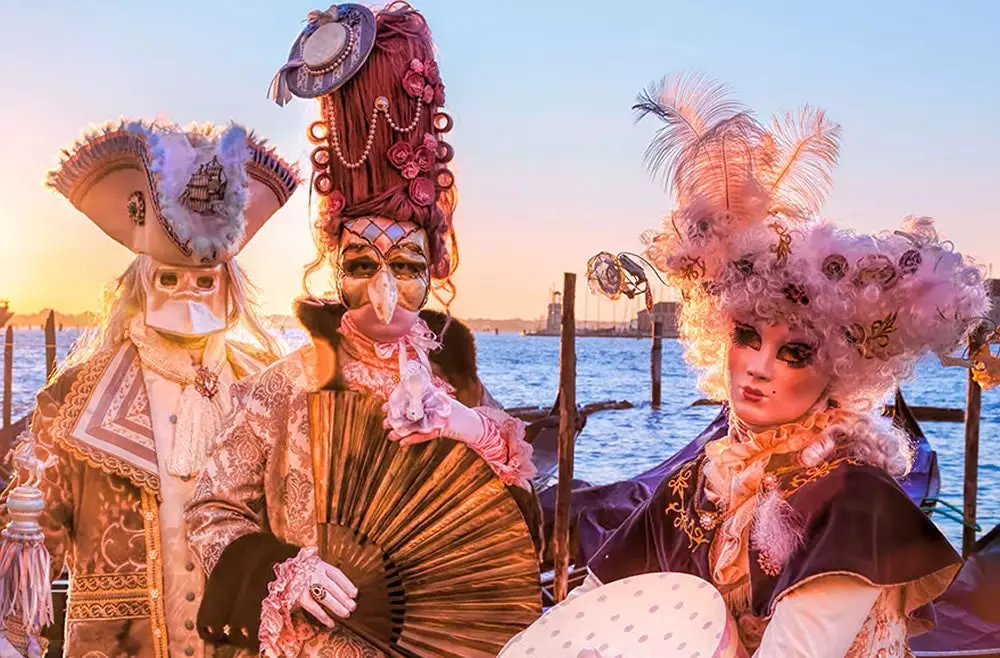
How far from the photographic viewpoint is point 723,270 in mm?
2430

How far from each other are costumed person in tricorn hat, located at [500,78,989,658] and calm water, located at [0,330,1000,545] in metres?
0.21

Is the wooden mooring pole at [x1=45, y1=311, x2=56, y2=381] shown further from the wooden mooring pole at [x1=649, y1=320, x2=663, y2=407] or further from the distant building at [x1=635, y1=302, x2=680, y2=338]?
the distant building at [x1=635, y1=302, x2=680, y2=338]

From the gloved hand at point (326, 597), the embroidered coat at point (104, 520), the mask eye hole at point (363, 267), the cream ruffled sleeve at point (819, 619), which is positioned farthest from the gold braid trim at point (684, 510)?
the embroidered coat at point (104, 520)

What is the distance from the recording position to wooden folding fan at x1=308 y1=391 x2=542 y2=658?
2564 mm

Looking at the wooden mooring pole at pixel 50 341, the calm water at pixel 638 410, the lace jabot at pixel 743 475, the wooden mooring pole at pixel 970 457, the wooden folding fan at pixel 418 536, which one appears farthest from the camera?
the calm water at pixel 638 410

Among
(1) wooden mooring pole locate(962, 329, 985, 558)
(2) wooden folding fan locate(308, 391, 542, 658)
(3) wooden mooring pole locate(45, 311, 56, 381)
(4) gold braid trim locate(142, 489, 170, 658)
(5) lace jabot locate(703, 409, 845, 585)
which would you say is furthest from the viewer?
(3) wooden mooring pole locate(45, 311, 56, 381)

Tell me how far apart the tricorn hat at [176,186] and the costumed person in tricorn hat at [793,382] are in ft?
3.88

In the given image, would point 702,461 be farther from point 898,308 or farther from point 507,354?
point 507,354

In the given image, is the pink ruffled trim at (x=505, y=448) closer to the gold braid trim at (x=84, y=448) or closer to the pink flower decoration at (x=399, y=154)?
the pink flower decoration at (x=399, y=154)

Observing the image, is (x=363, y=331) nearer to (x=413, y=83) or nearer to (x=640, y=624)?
(x=413, y=83)

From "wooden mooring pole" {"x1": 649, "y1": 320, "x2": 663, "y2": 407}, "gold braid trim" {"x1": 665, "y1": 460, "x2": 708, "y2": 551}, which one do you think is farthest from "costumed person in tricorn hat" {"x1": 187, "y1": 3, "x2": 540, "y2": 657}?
"wooden mooring pole" {"x1": 649, "y1": 320, "x2": 663, "y2": 407}

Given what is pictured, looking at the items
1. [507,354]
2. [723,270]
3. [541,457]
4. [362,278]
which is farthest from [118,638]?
[507,354]

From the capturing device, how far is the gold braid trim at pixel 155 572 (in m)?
3.12

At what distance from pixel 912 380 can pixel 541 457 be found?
8475 mm
